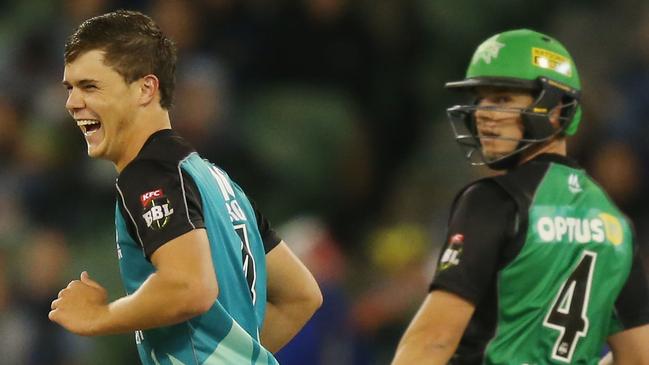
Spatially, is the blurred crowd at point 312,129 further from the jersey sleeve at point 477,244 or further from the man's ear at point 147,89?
the man's ear at point 147,89

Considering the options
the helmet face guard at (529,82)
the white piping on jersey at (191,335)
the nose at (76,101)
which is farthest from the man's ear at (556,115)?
the nose at (76,101)

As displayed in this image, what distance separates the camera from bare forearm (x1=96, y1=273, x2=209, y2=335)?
385 centimetres

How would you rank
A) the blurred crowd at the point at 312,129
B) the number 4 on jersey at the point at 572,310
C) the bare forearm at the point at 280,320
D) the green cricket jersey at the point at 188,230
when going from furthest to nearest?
the blurred crowd at the point at 312,129
the bare forearm at the point at 280,320
the number 4 on jersey at the point at 572,310
the green cricket jersey at the point at 188,230

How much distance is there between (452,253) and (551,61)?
0.85 m

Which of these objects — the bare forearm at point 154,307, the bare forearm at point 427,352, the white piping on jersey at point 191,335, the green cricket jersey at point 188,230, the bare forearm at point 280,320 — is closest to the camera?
the bare forearm at point 154,307

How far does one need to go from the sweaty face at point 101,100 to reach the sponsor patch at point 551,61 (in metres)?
1.50

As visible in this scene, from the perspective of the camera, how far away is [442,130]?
396 inches

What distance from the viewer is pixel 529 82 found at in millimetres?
4820

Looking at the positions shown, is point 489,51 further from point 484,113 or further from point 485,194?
point 485,194

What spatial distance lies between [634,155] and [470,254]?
166 inches

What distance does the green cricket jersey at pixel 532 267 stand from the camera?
14.8 ft

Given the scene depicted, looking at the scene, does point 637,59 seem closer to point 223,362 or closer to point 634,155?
point 634,155

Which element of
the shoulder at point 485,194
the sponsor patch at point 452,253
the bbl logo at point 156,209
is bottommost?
the sponsor patch at point 452,253

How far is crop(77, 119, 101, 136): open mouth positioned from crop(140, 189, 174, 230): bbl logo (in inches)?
13.9
